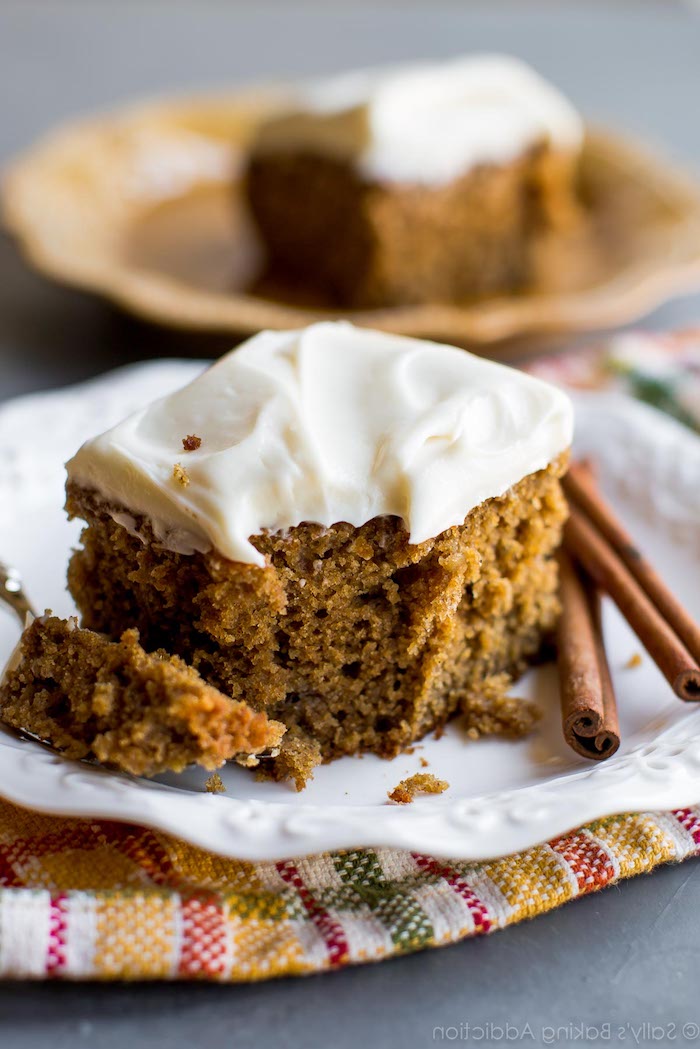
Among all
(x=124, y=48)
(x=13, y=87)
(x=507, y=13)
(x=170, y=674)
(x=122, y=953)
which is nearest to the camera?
(x=122, y=953)

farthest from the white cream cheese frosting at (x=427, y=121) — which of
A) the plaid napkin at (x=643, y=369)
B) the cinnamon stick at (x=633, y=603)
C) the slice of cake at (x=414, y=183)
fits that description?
the cinnamon stick at (x=633, y=603)

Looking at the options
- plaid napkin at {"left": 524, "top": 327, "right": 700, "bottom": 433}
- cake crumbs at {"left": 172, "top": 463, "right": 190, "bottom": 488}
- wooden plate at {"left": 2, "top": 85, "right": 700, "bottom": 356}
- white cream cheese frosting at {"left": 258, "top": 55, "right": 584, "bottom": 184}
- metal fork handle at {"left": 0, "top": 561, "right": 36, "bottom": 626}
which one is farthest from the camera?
white cream cheese frosting at {"left": 258, "top": 55, "right": 584, "bottom": 184}

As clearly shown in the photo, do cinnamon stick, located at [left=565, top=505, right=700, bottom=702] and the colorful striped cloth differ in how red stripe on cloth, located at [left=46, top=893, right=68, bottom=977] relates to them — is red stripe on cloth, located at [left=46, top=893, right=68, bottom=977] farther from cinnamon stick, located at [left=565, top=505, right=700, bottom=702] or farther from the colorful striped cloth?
cinnamon stick, located at [left=565, top=505, right=700, bottom=702]

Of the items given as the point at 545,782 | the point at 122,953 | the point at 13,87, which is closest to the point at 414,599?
the point at 545,782

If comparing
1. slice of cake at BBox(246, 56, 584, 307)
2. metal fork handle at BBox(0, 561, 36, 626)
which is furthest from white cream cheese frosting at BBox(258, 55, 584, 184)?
metal fork handle at BBox(0, 561, 36, 626)

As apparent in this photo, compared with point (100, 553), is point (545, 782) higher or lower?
lower

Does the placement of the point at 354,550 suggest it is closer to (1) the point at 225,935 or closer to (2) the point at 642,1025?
(1) the point at 225,935
